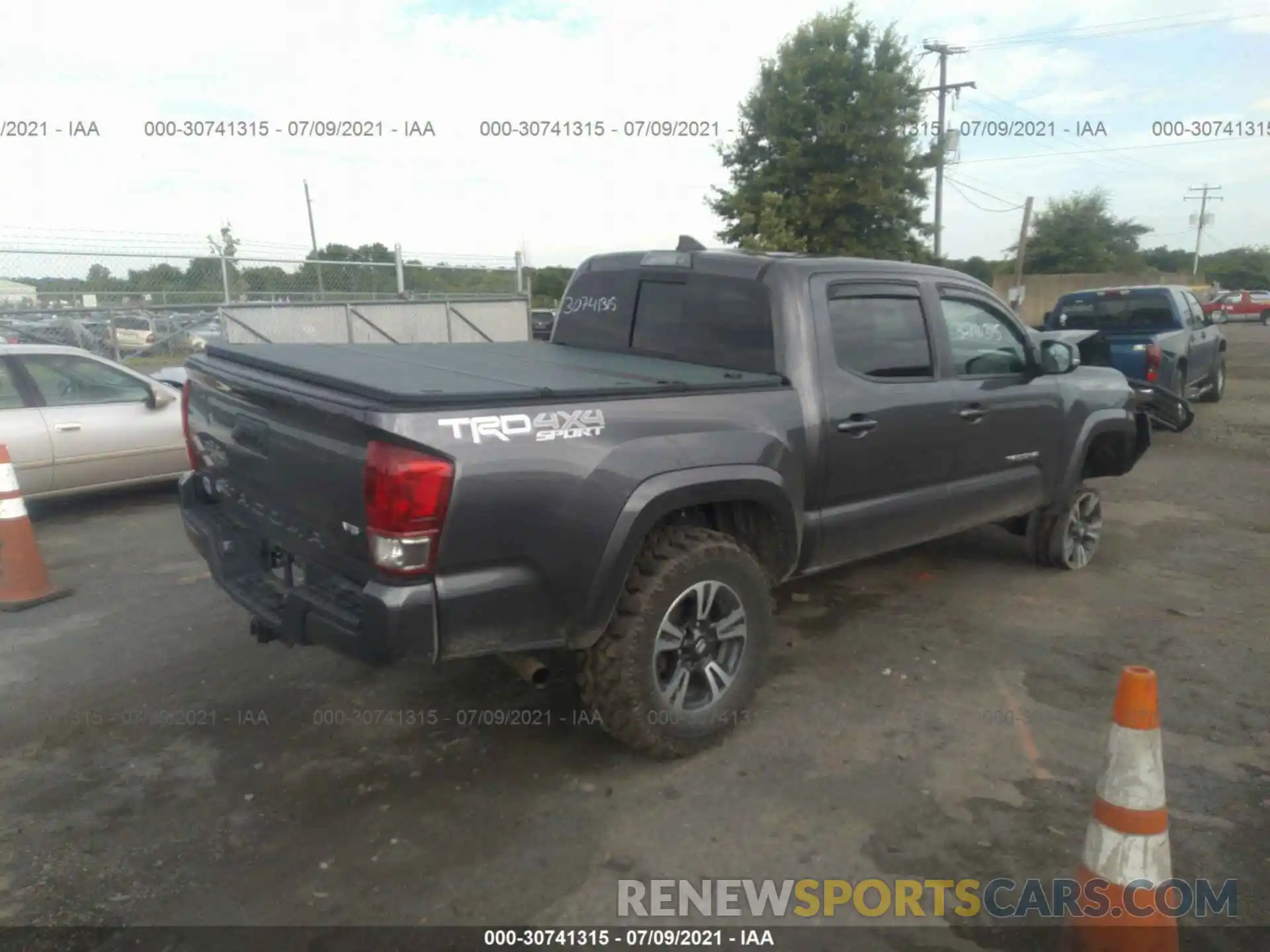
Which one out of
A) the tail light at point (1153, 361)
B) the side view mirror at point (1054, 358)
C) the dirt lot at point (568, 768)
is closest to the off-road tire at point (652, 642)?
the dirt lot at point (568, 768)

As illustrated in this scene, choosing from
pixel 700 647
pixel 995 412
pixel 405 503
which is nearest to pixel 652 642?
pixel 700 647

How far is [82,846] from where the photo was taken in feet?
9.93

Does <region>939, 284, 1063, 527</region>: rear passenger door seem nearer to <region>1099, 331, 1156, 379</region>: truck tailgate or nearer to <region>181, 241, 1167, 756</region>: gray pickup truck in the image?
<region>181, 241, 1167, 756</region>: gray pickup truck

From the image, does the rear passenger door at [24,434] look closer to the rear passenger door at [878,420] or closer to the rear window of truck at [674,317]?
the rear window of truck at [674,317]

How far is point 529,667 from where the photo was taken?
10.8 feet

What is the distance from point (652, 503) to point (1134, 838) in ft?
5.65

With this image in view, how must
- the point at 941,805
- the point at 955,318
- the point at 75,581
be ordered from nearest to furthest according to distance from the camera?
the point at 941,805, the point at 955,318, the point at 75,581

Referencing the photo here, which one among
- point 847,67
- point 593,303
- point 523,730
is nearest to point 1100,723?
→ point 523,730

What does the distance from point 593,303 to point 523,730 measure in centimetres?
231

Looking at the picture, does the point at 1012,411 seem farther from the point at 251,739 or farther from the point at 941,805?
the point at 251,739

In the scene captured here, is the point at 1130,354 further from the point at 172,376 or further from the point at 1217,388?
the point at 172,376

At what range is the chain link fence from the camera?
10.4 m

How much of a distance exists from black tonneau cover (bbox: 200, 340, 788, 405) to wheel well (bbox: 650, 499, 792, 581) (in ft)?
1.65

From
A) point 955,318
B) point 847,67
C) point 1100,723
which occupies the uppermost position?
point 847,67
